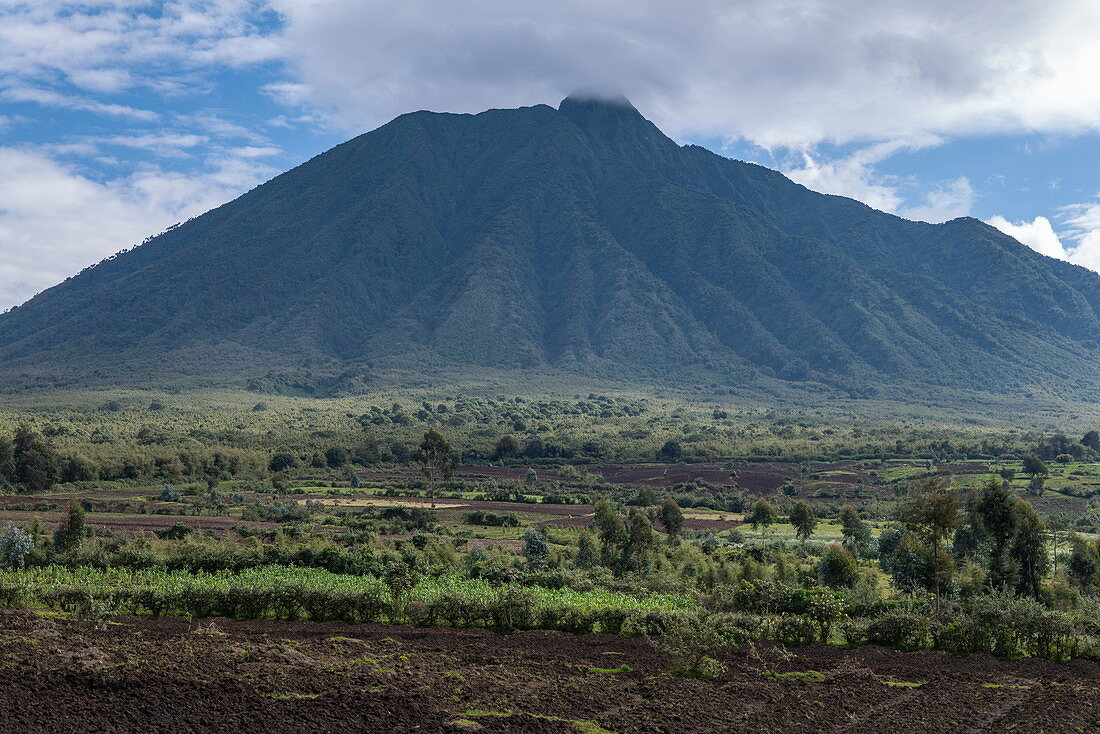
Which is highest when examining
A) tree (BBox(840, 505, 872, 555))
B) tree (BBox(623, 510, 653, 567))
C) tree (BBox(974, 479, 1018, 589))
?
tree (BBox(974, 479, 1018, 589))

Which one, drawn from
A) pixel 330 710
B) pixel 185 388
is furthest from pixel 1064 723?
pixel 185 388

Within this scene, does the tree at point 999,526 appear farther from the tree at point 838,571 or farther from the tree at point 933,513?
the tree at point 838,571

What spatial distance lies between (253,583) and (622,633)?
11.5 metres

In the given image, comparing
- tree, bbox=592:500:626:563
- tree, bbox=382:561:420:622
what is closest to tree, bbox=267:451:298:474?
tree, bbox=592:500:626:563

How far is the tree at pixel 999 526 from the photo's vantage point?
34281 mm

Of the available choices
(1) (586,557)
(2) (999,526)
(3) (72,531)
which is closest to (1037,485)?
(2) (999,526)

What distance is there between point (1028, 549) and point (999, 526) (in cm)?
163

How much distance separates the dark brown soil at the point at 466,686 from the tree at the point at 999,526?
11062 mm

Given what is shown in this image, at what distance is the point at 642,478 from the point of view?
106 meters

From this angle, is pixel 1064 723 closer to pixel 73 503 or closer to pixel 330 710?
pixel 330 710

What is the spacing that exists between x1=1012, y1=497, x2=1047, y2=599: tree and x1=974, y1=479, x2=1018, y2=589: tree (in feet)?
0.74

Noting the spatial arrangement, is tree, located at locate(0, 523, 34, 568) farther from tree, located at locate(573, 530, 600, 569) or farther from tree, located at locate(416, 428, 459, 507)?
tree, located at locate(416, 428, 459, 507)

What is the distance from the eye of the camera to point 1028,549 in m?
34.8

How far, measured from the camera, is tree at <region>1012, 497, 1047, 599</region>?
34.1m
